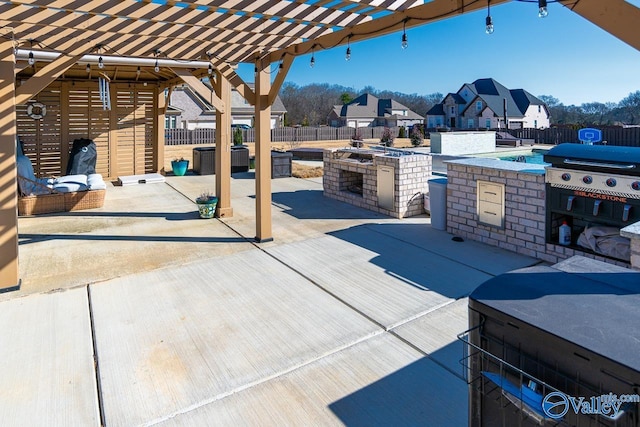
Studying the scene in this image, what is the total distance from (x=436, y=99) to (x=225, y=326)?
7311cm

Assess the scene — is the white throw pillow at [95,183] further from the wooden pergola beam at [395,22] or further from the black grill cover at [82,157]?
the wooden pergola beam at [395,22]

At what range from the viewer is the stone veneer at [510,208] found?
17.1 ft

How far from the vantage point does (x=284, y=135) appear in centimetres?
2455

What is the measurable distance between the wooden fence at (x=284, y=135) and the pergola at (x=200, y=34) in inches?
558

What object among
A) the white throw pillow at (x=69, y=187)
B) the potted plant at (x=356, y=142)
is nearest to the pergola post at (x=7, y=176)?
the white throw pillow at (x=69, y=187)

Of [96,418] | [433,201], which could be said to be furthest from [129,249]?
[433,201]

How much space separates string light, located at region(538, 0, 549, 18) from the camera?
283cm

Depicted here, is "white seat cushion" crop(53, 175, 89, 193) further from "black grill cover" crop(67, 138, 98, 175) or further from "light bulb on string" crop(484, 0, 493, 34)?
"light bulb on string" crop(484, 0, 493, 34)

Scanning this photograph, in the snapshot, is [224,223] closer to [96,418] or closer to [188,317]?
[188,317]

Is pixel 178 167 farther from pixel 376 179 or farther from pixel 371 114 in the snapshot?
pixel 371 114

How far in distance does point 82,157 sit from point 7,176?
655 cm

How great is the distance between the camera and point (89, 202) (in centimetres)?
826

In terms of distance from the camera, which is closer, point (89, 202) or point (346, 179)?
point (89, 202)

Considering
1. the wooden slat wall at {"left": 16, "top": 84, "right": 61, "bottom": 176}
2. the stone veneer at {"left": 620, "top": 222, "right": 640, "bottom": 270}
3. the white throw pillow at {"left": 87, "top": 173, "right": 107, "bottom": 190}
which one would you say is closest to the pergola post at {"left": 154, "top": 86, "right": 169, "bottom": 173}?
the wooden slat wall at {"left": 16, "top": 84, "right": 61, "bottom": 176}
